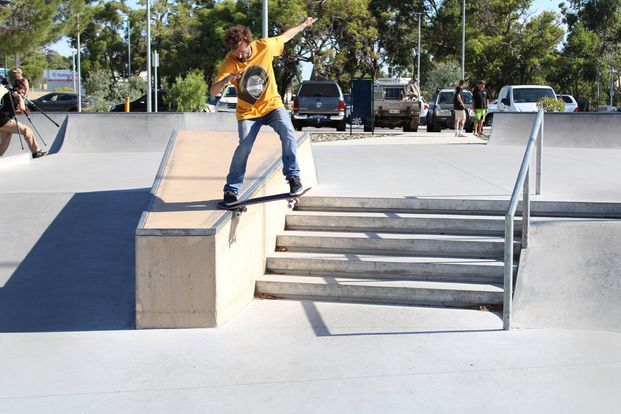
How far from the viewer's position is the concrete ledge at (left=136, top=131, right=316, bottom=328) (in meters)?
6.02

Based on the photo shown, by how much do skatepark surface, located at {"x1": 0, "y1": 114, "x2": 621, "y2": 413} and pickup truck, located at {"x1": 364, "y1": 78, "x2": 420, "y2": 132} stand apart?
20605 millimetres

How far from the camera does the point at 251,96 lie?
6.80 meters

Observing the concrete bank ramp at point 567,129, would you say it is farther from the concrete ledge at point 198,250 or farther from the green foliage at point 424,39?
the green foliage at point 424,39

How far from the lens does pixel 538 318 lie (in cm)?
612

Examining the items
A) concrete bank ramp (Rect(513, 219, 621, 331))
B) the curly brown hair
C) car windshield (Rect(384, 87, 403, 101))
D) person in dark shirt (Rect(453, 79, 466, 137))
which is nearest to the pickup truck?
car windshield (Rect(384, 87, 403, 101))

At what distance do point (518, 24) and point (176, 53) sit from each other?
2695 centimetres

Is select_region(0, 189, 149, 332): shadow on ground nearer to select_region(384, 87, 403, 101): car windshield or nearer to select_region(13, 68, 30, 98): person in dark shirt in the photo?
select_region(13, 68, 30, 98): person in dark shirt

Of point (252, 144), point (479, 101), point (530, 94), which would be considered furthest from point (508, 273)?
point (530, 94)

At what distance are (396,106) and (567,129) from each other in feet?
42.0

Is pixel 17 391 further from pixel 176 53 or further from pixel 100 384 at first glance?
pixel 176 53

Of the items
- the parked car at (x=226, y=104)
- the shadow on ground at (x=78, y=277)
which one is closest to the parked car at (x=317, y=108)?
the parked car at (x=226, y=104)

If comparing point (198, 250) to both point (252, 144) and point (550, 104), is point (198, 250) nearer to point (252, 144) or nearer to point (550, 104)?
point (252, 144)

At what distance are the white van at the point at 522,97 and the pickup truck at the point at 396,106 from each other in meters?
3.77

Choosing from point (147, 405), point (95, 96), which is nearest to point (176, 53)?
point (95, 96)
